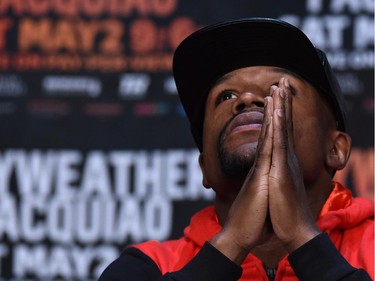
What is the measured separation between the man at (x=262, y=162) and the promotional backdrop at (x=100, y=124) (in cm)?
95

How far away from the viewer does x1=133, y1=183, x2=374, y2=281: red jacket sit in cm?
159

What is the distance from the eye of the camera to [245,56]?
67.2 inches

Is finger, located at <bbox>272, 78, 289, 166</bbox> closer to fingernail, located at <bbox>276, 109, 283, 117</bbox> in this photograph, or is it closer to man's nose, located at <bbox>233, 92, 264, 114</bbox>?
fingernail, located at <bbox>276, 109, 283, 117</bbox>

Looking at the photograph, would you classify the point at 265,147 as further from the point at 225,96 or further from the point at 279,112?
the point at 225,96

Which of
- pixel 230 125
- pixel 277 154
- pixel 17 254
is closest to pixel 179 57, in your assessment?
pixel 230 125

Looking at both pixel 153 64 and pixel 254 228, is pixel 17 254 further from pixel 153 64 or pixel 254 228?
pixel 254 228

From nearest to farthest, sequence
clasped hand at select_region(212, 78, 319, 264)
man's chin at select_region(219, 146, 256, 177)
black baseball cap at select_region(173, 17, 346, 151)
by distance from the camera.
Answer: clasped hand at select_region(212, 78, 319, 264), man's chin at select_region(219, 146, 256, 177), black baseball cap at select_region(173, 17, 346, 151)

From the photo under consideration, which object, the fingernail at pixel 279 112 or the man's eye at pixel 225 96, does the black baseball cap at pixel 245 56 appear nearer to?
the man's eye at pixel 225 96

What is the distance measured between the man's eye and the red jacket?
21 centimetres

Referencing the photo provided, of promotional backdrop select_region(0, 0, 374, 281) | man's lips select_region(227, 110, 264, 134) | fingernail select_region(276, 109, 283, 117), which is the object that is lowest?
A: promotional backdrop select_region(0, 0, 374, 281)

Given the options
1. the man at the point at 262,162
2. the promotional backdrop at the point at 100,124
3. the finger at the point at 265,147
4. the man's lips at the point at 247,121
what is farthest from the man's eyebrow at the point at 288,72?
the promotional backdrop at the point at 100,124

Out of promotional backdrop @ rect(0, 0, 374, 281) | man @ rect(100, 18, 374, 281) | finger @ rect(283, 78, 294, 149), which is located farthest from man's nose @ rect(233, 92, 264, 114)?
promotional backdrop @ rect(0, 0, 374, 281)

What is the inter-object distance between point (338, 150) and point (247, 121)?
0.22m

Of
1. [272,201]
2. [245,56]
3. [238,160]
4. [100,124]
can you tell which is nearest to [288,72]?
[245,56]
